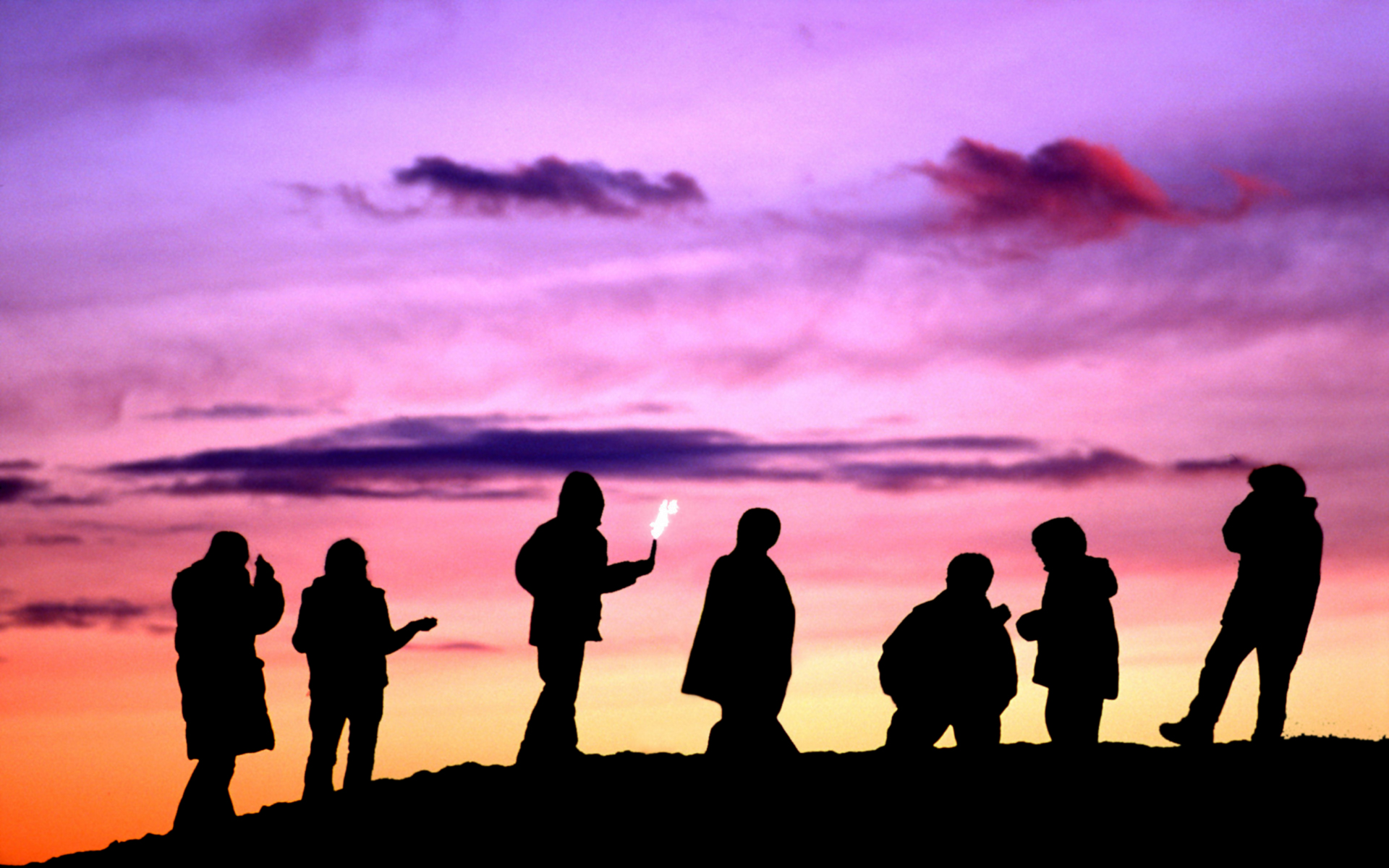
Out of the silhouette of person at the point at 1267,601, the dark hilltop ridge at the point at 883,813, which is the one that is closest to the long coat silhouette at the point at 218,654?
the dark hilltop ridge at the point at 883,813

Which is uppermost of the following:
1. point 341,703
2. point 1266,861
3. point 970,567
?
point 970,567

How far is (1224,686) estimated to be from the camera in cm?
1287

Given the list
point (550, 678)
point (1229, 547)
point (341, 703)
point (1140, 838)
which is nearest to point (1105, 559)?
point (1229, 547)

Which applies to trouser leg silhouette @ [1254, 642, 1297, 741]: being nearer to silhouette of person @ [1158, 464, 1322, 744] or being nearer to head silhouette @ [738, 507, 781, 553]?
silhouette of person @ [1158, 464, 1322, 744]

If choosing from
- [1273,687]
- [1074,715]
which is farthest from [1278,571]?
[1074,715]

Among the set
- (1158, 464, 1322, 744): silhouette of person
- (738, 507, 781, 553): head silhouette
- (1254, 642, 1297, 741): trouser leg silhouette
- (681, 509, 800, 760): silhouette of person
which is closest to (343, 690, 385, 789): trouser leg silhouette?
(681, 509, 800, 760): silhouette of person

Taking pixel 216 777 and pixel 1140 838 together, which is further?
pixel 216 777

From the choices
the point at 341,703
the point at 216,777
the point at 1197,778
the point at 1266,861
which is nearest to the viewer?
the point at 1266,861

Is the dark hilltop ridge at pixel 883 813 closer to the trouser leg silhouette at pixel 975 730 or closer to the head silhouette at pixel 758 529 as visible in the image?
the trouser leg silhouette at pixel 975 730

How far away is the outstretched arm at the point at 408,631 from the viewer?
14539 millimetres

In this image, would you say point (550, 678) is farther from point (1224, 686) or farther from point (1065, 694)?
point (1224, 686)

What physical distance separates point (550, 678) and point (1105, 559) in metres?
4.76

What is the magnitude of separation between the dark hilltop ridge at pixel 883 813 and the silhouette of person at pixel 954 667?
0.27 metres

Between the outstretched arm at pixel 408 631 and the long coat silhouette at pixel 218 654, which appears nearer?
the long coat silhouette at pixel 218 654
